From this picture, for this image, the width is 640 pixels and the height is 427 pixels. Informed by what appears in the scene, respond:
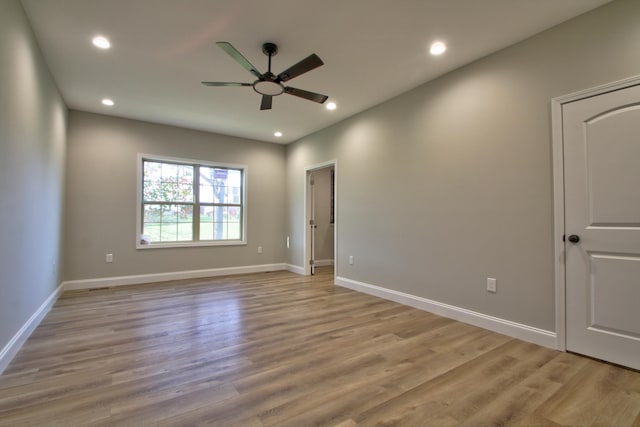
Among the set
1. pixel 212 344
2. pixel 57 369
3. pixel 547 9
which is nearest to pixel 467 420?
pixel 212 344

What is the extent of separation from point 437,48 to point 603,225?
2.03 metres

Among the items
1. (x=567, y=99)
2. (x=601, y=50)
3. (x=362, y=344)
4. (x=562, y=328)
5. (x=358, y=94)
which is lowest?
(x=362, y=344)

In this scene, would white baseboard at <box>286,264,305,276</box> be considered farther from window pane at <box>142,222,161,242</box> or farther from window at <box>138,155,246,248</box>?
window pane at <box>142,222,161,242</box>

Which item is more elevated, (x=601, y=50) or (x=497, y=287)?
(x=601, y=50)

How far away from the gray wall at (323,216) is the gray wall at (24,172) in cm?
452

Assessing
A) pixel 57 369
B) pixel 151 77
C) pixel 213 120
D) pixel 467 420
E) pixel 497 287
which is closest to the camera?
pixel 467 420

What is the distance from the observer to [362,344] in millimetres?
2592

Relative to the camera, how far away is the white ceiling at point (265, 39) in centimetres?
237

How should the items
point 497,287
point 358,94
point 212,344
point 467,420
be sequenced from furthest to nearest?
1. point 358,94
2. point 497,287
3. point 212,344
4. point 467,420

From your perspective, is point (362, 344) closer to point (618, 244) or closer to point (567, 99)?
point (618, 244)

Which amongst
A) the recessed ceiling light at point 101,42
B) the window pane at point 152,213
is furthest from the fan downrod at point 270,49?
the window pane at point 152,213

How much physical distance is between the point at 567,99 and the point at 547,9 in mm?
708

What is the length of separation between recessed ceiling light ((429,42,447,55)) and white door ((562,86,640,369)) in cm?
115

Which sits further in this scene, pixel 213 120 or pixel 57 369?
pixel 213 120
